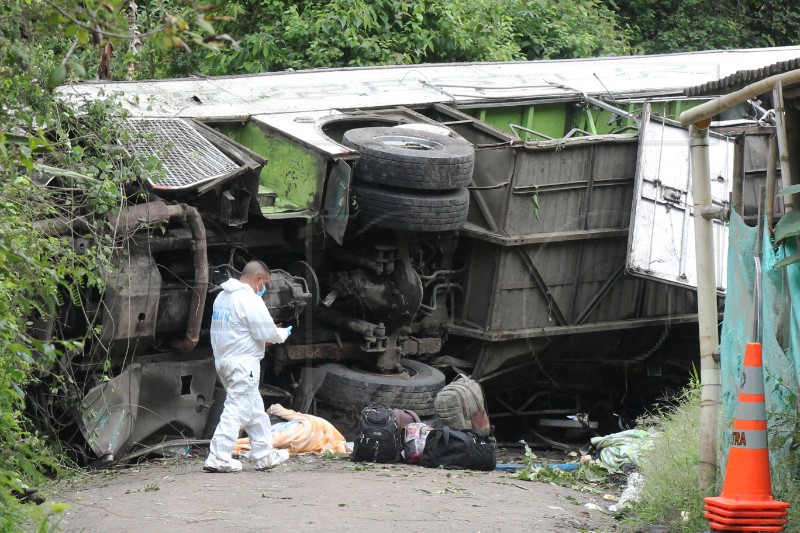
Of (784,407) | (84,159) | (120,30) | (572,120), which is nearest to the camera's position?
(120,30)

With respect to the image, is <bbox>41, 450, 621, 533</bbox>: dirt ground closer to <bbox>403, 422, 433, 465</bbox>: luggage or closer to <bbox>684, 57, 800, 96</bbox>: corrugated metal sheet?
<bbox>403, 422, 433, 465</bbox>: luggage

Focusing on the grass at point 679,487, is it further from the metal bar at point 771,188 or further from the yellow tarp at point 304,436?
the yellow tarp at point 304,436

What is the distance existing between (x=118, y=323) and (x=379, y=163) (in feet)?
7.67

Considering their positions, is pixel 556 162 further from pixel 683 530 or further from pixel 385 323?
pixel 683 530

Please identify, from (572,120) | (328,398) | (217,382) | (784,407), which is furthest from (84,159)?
(572,120)

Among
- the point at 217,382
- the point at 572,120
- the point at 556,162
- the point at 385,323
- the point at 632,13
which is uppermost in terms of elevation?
the point at 632,13

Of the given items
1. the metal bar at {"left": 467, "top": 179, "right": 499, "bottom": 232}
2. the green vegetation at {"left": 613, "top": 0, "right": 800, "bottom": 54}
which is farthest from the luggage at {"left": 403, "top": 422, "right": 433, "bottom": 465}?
the green vegetation at {"left": 613, "top": 0, "right": 800, "bottom": 54}

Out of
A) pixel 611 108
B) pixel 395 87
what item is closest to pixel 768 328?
pixel 611 108

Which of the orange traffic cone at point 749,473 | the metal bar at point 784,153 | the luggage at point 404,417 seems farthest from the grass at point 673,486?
the luggage at point 404,417

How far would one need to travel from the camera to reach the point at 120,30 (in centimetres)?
415

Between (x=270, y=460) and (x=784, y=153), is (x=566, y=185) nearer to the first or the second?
(x=270, y=460)

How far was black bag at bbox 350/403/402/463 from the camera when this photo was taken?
819cm

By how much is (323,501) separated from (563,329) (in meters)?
4.72

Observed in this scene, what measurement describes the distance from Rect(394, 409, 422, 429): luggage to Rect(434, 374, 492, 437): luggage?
25cm
